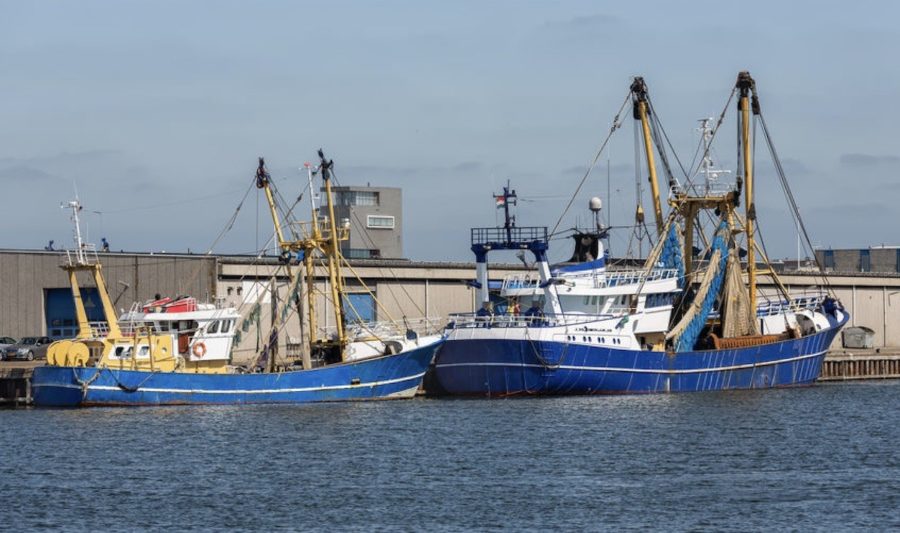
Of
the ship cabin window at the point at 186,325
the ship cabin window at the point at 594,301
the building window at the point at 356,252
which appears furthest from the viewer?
the building window at the point at 356,252

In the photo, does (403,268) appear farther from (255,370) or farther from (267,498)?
(267,498)

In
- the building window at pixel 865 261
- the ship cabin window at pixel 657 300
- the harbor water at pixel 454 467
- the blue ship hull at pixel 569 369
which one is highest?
the building window at pixel 865 261

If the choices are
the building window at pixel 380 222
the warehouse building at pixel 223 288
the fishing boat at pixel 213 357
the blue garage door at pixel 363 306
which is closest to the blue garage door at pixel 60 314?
the warehouse building at pixel 223 288

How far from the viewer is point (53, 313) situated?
2913 inches

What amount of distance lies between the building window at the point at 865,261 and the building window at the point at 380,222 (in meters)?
48.4

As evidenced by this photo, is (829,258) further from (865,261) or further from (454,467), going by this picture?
(454,467)

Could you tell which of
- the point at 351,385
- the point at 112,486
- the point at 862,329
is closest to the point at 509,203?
the point at 351,385

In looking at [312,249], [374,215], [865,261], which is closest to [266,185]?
[312,249]

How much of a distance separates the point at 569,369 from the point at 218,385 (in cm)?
1379

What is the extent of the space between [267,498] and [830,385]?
46.1m

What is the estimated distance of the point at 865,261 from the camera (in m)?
136

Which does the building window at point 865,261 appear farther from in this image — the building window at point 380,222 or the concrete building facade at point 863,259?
the building window at point 380,222

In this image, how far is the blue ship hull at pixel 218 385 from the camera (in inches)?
2304

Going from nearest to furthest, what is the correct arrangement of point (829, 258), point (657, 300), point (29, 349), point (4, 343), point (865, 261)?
point (657, 300) → point (29, 349) → point (4, 343) → point (865, 261) → point (829, 258)
